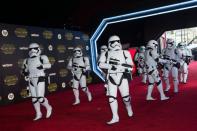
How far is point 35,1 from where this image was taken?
33.7ft

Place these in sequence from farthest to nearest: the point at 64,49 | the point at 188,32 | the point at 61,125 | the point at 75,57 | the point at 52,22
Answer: the point at 188,32 → the point at 52,22 → the point at 64,49 → the point at 75,57 → the point at 61,125

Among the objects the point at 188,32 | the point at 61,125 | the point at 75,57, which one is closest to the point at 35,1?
the point at 75,57

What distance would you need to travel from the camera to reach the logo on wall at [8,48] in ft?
28.8

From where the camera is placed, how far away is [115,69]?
571 centimetres

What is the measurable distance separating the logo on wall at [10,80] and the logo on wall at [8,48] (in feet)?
2.53

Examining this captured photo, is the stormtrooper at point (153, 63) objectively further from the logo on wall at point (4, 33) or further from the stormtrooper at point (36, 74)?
the logo on wall at point (4, 33)

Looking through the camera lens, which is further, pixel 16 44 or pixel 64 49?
pixel 64 49

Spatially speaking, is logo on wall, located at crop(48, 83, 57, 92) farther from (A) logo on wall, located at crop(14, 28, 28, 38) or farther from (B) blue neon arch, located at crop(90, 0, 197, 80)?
(B) blue neon arch, located at crop(90, 0, 197, 80)

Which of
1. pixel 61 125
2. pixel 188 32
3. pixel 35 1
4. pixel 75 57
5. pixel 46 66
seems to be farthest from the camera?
pixel 188 32

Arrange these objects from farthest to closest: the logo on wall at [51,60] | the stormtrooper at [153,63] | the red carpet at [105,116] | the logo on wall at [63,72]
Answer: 1. the logo on wall at [63,72]
2. the logo on wall at [51,60]
3. the stormtrooper at [153,63]
4. the red carpet at [105,116]

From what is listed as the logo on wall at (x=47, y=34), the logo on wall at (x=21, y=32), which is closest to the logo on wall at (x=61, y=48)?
the logo on wall at (x=47, y=34)

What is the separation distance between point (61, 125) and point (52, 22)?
7.34m

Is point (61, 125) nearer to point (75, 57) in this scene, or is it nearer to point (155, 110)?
point (155, 110)

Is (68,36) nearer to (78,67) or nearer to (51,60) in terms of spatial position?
(51,60)
